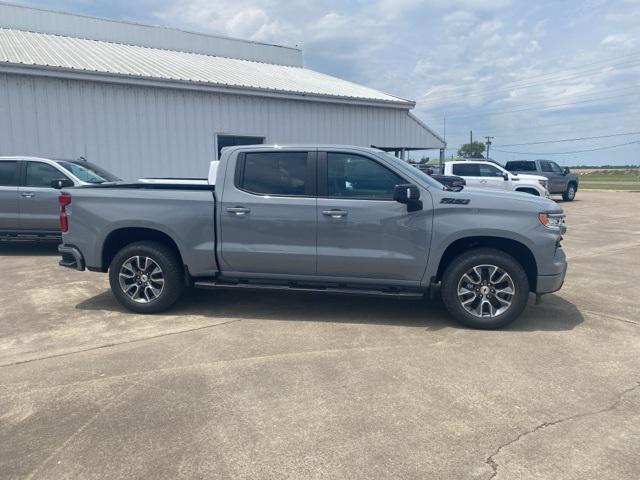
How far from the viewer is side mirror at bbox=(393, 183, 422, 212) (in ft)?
15.5

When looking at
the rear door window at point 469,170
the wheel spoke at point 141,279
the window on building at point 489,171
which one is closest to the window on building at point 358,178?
the wheel spoke at point 141,279

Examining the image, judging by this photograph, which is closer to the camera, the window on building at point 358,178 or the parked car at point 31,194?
the window on building at point 358,178

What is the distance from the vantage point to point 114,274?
541 cm

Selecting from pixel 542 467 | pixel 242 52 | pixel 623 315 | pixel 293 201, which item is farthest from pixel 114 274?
pixel 242 52

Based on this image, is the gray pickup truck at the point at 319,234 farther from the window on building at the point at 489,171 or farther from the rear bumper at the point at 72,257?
Result: the window on building at the point at 489,171

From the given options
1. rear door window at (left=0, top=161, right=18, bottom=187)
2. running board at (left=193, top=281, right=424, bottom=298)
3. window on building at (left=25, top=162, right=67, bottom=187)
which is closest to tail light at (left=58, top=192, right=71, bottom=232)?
running board at (left=193, top=281, right=424, bottom=298)

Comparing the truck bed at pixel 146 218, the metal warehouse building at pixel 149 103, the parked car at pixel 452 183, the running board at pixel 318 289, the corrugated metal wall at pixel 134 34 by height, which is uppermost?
the corrugated metal wall at pixel 134 34

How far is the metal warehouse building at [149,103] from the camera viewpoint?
11.8 m

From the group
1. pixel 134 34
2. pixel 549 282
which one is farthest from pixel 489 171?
pixel 134 34

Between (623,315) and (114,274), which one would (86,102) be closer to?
(114,274)

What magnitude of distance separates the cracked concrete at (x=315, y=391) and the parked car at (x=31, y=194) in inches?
132

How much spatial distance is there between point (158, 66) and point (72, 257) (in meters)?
11.2

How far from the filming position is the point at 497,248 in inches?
197

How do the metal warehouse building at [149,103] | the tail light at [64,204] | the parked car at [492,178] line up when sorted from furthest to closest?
the parked car at [492,178] < the metal warehouse building at [149,103] < the tail light at [64,204]
